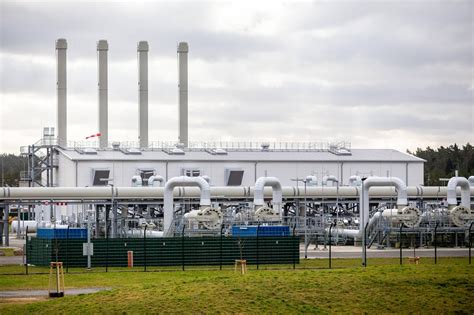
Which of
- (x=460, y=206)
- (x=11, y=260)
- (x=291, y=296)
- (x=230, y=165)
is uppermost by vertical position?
(x=230, y=165)

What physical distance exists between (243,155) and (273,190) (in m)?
28.1

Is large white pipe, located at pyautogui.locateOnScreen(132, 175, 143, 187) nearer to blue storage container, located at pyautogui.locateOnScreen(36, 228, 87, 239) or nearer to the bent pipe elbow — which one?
the bent pipe elbow

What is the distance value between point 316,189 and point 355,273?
193ft

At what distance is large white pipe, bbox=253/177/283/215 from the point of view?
281ft

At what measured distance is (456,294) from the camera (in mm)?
37938

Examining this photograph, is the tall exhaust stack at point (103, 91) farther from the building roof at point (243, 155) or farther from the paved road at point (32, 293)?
the paved road at point (32, 293)

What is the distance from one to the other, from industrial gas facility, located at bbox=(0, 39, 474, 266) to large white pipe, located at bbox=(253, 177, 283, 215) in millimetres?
104

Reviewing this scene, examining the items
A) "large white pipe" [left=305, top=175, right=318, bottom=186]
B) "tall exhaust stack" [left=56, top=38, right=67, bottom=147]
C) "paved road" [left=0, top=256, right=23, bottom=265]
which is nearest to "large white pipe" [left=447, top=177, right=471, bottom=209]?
"large white pipe" [left=305, top=175, right=318, bottom=186]

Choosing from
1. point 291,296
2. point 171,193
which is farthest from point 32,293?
point 171,193

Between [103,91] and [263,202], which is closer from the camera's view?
[263,202]

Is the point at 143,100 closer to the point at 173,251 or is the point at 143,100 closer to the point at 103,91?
the point at 103,91

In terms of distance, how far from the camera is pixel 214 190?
316 ft

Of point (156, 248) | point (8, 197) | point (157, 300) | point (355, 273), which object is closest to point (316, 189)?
point (8, 197)

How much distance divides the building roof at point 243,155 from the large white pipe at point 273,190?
84.4 feet
